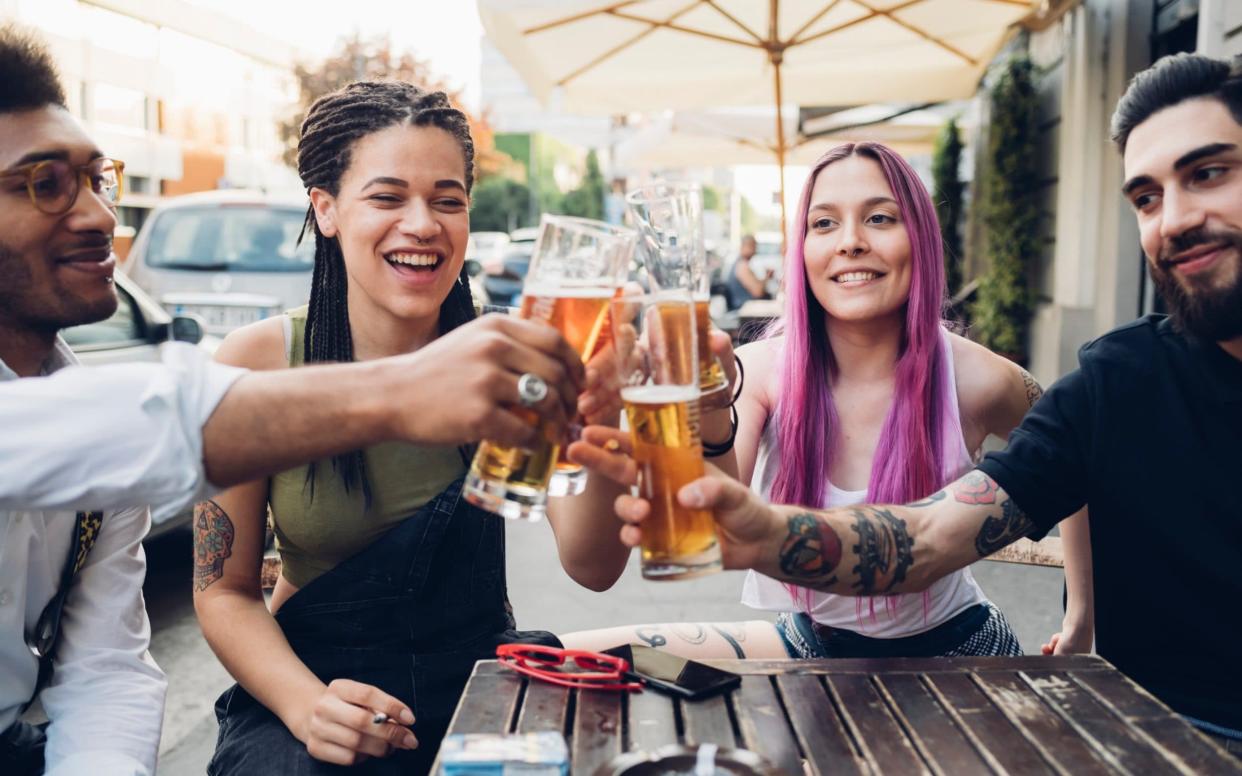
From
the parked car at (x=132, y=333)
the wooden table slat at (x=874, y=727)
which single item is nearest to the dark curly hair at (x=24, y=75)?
the wooden table slat at (x=874, y=727)

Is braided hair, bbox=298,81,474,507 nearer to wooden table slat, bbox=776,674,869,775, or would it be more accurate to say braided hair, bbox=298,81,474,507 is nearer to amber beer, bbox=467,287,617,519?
amber beer, bbox=467,287,617,519

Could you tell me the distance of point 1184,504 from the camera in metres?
2.10

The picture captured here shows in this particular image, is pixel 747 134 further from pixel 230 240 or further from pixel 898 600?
pixel 898 600

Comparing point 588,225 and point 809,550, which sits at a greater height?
point 588,225

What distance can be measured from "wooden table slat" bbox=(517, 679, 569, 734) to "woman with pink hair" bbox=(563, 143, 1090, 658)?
69 cm

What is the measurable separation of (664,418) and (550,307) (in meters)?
0.24

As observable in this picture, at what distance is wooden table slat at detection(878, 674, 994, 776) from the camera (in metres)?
1.52

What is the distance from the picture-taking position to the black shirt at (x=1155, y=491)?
2047mm

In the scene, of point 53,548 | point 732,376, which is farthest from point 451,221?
point 53,548

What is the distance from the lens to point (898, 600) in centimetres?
253

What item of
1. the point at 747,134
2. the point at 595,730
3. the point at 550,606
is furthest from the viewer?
the point at 747,134

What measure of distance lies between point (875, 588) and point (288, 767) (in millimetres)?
1151

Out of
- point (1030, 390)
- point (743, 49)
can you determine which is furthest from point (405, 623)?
point (743, 49)

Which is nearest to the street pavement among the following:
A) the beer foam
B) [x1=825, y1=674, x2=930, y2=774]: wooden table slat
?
[x1=825, y1=674, x2=930, y2=774]: wooden table slat
